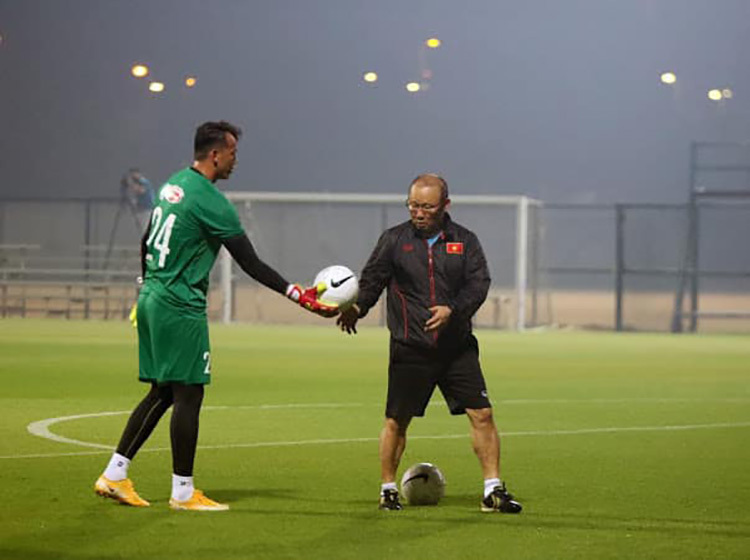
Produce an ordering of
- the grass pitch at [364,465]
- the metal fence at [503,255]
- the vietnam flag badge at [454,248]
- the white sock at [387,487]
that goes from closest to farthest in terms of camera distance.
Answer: the grass pitch at [364,465], the white sock at [387,487], the vietnam flag badge at [454,248], the metal fence at [503,255]

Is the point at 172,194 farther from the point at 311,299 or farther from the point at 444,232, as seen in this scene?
the point at 444,232

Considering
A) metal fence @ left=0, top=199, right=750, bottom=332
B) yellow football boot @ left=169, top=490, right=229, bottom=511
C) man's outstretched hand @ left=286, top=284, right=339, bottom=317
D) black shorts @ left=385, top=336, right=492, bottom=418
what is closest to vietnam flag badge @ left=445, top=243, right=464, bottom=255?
black shorts @ left=385, top=336, right=492, bottom=418

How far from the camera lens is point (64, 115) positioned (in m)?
51.7

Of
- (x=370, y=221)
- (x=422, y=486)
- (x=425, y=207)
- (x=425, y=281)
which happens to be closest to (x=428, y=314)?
(x=425, y=281)

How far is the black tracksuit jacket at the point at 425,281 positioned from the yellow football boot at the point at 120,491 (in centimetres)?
145

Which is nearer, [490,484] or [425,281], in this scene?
[490,484]

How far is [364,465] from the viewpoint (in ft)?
36.8

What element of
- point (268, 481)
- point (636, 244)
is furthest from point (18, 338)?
point (636, 244)

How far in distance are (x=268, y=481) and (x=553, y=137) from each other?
138 ft

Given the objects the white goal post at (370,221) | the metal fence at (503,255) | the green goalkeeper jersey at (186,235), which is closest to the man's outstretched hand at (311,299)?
the green goalkeeper jersey at (186,235)

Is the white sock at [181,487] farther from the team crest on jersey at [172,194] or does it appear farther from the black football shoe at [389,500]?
the team crest on jersey at [172,194]

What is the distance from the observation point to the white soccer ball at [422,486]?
9.41m

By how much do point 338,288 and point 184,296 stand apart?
2.56 feet

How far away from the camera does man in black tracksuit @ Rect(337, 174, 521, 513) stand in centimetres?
933
